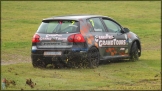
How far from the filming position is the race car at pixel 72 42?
52.2 ft

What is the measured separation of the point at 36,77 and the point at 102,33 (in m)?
3.76

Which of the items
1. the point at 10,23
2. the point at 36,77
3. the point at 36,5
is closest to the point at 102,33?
the point at 36,77

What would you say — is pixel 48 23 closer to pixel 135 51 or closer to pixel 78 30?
pixel 78 30

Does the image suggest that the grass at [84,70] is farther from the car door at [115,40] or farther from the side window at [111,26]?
the side window at [111,26]

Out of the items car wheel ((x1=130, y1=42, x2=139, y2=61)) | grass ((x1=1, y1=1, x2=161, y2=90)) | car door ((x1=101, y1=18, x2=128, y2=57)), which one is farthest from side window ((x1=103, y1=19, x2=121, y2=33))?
grass ((x1=1, y1=1, x2=161, y2=90))

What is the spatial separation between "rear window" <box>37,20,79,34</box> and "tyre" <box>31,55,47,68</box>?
75cm

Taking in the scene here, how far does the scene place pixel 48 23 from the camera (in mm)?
16672

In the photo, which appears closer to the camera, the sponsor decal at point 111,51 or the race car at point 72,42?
the race car at point 72,42

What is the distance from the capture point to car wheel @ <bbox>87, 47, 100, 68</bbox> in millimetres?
16234

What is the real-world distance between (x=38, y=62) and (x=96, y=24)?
2019 millimetres

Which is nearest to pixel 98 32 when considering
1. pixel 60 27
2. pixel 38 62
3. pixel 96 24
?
pixel 96 24

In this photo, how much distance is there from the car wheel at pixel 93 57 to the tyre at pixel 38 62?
3.98 feet

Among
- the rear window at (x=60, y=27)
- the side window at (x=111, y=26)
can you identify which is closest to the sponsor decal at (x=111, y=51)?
the side window at (x=111, y=26)

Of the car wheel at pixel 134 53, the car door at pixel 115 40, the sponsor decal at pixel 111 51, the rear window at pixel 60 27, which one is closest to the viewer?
the rear window at pixel 60 27
